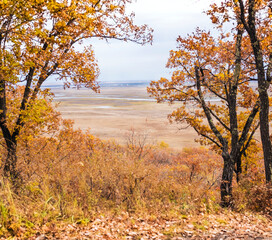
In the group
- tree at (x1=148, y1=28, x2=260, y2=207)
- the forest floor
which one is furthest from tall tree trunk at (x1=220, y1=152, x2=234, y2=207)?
the forest floor

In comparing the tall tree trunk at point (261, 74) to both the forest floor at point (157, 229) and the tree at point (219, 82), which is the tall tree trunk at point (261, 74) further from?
the forest floor at point (157, 229)

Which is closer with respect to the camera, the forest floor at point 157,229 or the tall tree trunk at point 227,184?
the forest floor at point 157,229

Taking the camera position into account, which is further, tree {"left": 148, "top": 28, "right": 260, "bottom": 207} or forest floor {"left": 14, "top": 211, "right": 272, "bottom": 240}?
tree {"left": 148, "top": 28, "right": 260, "bottom": 207}

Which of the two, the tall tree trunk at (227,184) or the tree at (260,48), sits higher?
the tree at (260,48)

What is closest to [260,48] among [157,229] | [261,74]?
[261,74]

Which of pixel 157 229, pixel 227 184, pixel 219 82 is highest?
pixel 219 82

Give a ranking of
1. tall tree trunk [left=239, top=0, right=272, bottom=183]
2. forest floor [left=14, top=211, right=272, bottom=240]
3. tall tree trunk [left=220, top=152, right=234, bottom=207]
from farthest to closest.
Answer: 1. tall tree trunk [left=220, top=152, right=234, bottom=207]
2. tall tree trunk [left=239, top=0, right=272, bottom=183]
3. forest floor [left=14, top=211, right=272, bottom=240]

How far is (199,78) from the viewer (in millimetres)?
12984

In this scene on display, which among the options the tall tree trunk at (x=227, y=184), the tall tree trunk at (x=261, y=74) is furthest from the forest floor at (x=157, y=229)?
the tall tree trunk at (x=261, y=74)

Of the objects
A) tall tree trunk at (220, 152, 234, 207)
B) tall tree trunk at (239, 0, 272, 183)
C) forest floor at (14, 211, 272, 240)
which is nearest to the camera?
forest floor at (14, 211, 272, 240)

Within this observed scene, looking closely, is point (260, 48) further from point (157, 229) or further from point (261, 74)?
point (157, 229)

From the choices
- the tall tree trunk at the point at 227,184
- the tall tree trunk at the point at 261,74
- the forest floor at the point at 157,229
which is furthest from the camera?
the tall tree trunk at the point at 227,184

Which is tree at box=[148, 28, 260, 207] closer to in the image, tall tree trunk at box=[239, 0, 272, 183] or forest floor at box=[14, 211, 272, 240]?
tall tree trunk at box=[239, 0, 272, 183]

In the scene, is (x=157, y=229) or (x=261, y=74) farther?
(x=261, y=74)
